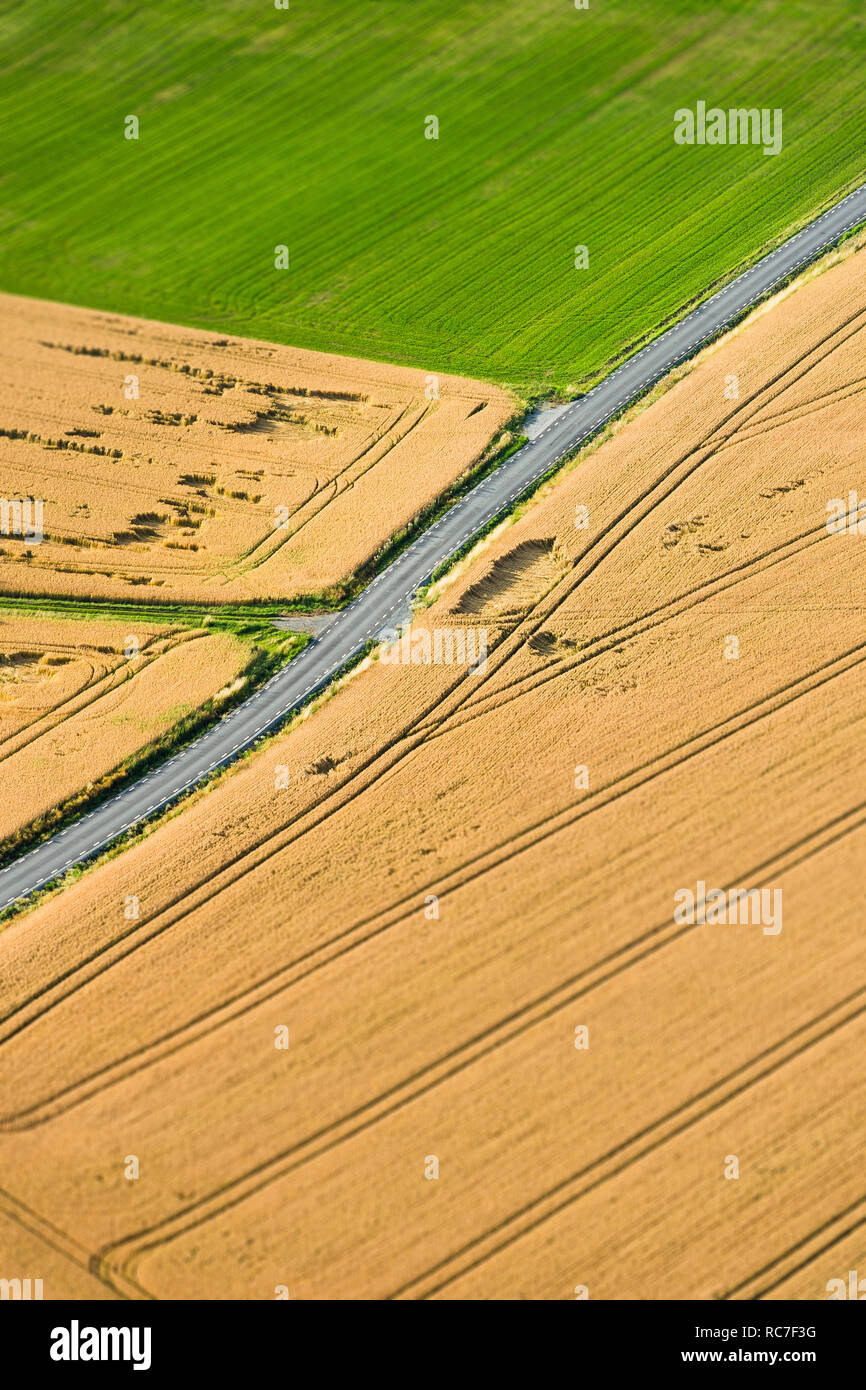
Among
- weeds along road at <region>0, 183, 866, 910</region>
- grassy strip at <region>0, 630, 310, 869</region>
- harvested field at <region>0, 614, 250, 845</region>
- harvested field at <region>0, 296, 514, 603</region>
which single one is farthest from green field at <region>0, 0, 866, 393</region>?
harvested field at <region>0, 614, 250, 845</region>

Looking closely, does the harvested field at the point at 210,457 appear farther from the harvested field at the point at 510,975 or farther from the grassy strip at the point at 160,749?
the harvested field at the point at 510,975

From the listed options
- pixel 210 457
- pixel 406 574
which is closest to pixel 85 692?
pixel 406 574

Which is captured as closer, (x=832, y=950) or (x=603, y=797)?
(x=832, y=950)

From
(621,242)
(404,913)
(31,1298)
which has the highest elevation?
(621,242)

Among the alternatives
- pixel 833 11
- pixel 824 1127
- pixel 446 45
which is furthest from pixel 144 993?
pixel 833 11

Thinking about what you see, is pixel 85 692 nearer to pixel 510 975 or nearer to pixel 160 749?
pixel 160 749

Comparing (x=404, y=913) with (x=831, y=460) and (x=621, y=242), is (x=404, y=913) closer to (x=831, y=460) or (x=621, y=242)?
(x=831, y=460)
